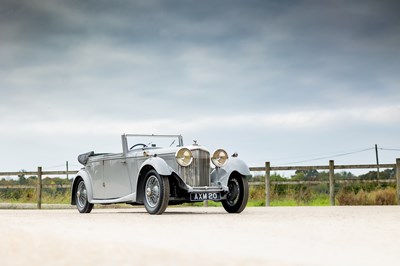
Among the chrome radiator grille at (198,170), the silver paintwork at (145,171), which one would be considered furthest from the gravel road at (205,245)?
the chrome radiator grille at (198,170)

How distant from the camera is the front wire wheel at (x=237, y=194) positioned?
44.5ft

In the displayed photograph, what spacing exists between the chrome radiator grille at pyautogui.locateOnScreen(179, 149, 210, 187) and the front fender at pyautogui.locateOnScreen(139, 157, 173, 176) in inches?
26.9

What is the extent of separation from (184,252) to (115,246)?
834 millimetres

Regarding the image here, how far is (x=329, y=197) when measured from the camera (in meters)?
22.0

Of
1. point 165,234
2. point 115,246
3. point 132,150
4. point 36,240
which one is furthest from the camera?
point 132,150

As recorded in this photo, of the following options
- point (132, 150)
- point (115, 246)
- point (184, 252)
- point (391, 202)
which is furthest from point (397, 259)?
point (391, 202)

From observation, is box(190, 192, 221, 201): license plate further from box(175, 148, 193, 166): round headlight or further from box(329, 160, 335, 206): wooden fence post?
box(329, 160, 335, 206): wooden fence post

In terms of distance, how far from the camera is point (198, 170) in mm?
13391

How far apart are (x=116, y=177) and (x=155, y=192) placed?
192 centimetres

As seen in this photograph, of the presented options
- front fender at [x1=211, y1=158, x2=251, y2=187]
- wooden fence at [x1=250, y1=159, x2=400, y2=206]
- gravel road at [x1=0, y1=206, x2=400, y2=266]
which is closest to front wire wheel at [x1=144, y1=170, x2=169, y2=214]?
front fender at [x1=211, y1=158, x2=251, y2=187]

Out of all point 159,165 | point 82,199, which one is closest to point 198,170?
point 159,165

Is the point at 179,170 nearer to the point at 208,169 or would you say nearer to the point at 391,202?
the point at 208,169

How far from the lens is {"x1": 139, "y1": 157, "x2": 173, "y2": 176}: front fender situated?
1239 cm

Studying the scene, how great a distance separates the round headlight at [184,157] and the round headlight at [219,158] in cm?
71
